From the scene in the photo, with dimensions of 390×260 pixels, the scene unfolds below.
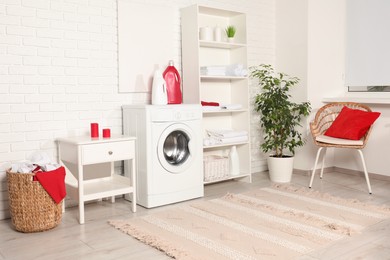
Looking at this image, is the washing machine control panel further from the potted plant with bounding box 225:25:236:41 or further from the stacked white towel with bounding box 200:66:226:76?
the potted plant with bounding box 225:25:236:41

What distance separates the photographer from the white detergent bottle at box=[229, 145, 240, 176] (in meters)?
4.29

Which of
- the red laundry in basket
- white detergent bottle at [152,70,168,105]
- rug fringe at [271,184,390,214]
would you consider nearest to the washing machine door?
white detergent bottle at [152,70,168,105]

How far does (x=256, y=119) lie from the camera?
193 inches

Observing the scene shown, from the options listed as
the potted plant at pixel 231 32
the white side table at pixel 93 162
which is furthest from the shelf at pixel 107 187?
the potted plant at pixel 231 32

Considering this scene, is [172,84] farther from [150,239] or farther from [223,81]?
[150,239]

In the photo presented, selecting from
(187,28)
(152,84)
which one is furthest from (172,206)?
(187,28)

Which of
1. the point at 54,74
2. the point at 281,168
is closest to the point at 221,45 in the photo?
the point at 281,168

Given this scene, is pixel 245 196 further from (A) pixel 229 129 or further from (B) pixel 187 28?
(B) pixel 187 28

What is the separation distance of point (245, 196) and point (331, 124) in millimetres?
1330

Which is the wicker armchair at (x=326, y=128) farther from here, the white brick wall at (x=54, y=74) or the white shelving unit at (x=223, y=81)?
the white brick wall at (x=54, y=74)

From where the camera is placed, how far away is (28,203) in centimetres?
287

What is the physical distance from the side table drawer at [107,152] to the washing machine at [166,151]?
18 cm

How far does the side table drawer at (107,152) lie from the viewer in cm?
310

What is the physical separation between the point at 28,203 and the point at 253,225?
5.04ft
